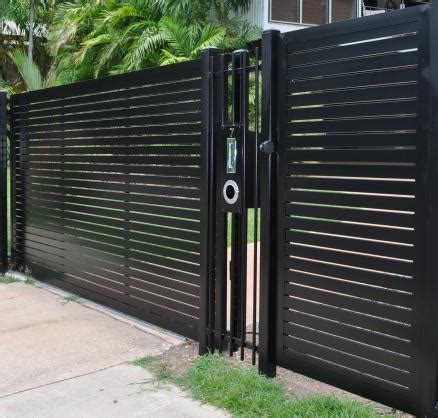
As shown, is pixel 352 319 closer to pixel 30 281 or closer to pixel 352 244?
pixel 352 244

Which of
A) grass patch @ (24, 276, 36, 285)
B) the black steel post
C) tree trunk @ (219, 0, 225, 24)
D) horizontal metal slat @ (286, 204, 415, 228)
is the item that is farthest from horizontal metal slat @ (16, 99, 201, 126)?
tree trunk @ (219, 0, 225, 24)

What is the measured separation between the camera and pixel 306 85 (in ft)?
12.3

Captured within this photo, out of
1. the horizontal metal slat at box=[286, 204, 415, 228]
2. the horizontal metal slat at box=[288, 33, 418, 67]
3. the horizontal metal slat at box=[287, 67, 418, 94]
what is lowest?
the horizontal metal slat at box=[286, 204, 415, 228]

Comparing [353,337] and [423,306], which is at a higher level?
[423,306]

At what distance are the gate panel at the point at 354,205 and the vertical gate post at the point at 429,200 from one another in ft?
0.08

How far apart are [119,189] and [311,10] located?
14.4 m

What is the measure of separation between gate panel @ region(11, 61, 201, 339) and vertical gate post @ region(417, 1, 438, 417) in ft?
6.21

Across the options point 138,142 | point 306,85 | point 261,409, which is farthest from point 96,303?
point 306,85

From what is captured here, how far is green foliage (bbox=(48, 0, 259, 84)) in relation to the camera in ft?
44.7

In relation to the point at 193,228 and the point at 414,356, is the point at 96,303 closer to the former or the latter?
the point at 193,228

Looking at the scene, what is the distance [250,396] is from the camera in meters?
3.63

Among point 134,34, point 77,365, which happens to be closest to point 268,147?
point 77,365

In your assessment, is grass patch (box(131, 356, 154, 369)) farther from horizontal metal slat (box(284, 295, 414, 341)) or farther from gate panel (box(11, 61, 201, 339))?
horizontal metal slat (box(284, 295, 414, 341))

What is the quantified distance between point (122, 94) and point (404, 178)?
3026 millimetres
